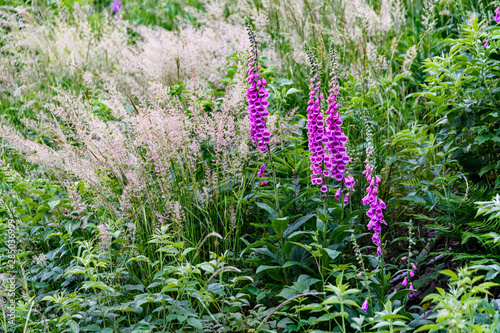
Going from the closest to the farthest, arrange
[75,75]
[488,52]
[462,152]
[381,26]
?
[488,52] < [462,152] < [381,26] < [75,75]

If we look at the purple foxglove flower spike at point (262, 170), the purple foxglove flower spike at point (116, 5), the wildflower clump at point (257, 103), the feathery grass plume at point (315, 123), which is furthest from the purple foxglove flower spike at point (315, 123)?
the purple foxglove flower spike at point (116, 5)

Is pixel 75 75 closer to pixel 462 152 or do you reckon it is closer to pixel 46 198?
pixel 46 198

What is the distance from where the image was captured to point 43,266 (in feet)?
9.73

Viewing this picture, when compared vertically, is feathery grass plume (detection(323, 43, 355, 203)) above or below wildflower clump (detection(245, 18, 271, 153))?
below

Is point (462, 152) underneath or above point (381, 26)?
underneath

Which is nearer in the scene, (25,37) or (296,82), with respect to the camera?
(296,82)

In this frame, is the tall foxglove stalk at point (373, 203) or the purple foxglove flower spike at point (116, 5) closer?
the tall foxglove stalk at point (373, 203)

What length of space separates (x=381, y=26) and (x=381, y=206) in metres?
2.28

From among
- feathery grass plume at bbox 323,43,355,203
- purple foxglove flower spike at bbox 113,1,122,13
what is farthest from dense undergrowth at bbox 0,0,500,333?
purple foxglove flower spike at bbox 113,1,122,13

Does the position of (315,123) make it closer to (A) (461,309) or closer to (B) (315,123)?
(B) (315,123)

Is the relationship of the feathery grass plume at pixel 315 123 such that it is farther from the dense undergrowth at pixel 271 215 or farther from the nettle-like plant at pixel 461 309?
the nettle-like plant at pixel 461 309

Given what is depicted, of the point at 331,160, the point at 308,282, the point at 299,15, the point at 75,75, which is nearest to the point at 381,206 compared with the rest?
the point at 331,160

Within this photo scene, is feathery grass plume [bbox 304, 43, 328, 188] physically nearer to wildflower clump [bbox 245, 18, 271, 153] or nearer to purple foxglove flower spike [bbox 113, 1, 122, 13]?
wildflower clump [bbox 245, 18, 271, 153]

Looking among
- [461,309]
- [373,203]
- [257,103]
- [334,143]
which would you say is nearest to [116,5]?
[257,103]
